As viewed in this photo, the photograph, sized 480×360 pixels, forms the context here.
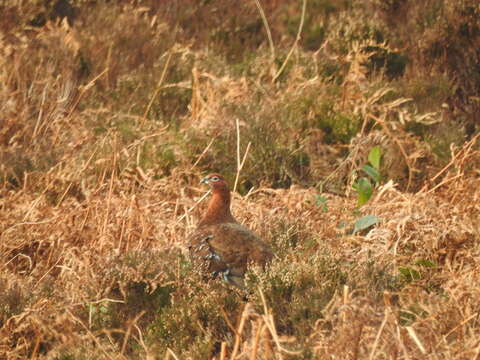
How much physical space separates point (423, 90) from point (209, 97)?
190 centimetres

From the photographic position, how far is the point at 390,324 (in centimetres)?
380

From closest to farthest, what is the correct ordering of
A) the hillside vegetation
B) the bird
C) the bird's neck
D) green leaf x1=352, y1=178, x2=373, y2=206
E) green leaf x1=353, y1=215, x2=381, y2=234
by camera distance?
the hillside vegetation → the bird → the bird's neck → green leaf x1=353, y1=215, x2=381, y2=234 → green leaf x1=352, y1=178, x2=373, y2=206

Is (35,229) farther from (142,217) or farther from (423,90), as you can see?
(423,90)

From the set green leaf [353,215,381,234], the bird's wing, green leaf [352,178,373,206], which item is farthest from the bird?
green leaf [352,178,373,206]

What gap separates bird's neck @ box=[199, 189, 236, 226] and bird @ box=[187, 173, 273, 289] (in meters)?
0.06

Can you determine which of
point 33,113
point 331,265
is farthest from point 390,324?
point 33,113

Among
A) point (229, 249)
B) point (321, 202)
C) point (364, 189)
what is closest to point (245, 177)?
point (321, 202)

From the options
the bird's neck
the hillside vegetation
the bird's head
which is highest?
the bird's head

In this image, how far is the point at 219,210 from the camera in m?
5.74

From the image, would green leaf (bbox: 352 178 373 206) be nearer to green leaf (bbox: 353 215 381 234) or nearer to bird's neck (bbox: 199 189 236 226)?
green leaf (bbox: 353 215 381 234)

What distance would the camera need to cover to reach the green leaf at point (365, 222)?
19.6ft

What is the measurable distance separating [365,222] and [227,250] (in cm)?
104

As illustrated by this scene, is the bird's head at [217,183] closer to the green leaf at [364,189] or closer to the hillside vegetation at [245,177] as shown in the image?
the hillside vegetation at [245,177]

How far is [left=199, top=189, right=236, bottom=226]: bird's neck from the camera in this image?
18.8 ft
